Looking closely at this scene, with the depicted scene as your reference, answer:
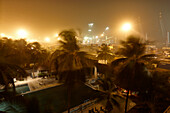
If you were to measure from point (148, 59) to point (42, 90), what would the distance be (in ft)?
43.1

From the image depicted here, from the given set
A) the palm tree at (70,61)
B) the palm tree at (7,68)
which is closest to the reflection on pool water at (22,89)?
the palm tree at (7,68)

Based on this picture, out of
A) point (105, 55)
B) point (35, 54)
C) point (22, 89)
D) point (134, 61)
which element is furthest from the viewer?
point (35, 54)

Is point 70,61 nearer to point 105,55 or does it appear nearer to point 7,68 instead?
point 7,68

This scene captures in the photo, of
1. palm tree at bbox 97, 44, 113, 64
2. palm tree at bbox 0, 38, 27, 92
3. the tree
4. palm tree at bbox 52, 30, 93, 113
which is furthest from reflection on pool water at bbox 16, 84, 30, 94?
palm tree at bbox 97, 44, 113, 64

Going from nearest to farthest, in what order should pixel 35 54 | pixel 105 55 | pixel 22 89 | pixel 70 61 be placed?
pixel 70 61 < pixel 22 89 < pixel 105 55 < pixel 35 54

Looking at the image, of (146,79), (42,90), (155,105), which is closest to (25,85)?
(42,90)

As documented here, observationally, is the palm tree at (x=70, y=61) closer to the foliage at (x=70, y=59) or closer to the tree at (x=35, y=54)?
the foliage at (x=70, y=59)

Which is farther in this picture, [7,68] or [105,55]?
[105,55]

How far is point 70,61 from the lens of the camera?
19.6ft

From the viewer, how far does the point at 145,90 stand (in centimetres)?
811

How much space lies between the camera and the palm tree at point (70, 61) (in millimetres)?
5906

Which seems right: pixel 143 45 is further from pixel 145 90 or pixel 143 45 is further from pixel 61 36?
pixel 61 36

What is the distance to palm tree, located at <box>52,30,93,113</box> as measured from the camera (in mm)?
5906

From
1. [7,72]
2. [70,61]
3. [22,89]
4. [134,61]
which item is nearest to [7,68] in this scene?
[7,72]
